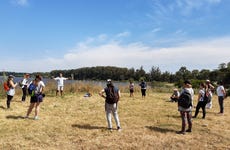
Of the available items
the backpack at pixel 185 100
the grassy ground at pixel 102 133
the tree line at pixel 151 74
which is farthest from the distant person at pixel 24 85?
the tree line at pixel 151 74

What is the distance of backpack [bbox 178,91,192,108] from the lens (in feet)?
30.8

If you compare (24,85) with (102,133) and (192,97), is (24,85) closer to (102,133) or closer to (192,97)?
(102,133)

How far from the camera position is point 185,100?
941 centimetres

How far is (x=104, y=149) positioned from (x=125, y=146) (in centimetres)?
68

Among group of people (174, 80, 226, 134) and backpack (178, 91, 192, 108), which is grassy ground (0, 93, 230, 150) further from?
backpack (178, 91, 192, 108)

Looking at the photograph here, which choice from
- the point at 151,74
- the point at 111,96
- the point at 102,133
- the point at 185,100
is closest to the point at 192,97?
the point at 185,100

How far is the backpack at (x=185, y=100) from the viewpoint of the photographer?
9.40 m

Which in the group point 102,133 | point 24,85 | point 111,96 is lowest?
point 102,133

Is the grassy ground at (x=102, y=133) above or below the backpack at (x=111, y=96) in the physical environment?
below

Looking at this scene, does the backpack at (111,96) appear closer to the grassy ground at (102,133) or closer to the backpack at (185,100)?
the grassy ground at (102,133)

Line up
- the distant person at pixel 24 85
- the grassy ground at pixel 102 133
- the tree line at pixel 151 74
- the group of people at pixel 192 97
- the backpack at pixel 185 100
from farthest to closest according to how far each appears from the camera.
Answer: the tree line at pixel 151 74, the distant person at pixel 24 85, the group of people at pixel 192 97, the backpack at pixel 185 100, the grassy ground at pixel 102 133

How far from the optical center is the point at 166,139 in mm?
8867

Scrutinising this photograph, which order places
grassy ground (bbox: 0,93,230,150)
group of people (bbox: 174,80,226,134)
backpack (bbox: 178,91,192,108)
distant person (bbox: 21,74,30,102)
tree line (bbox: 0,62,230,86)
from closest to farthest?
grassy ground (bbox: 0,93,230,150) → backpack (bbox: 178,91,192,108) → group of people (bbox: 174,80,226,134) → distant person (bbox: 21,74,30,102) → tree line (bbox: 0,62,230,86)

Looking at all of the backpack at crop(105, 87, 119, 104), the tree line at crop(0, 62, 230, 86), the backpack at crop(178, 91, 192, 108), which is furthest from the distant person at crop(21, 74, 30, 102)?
the tree line at crop(0, 62, 230, 86)
